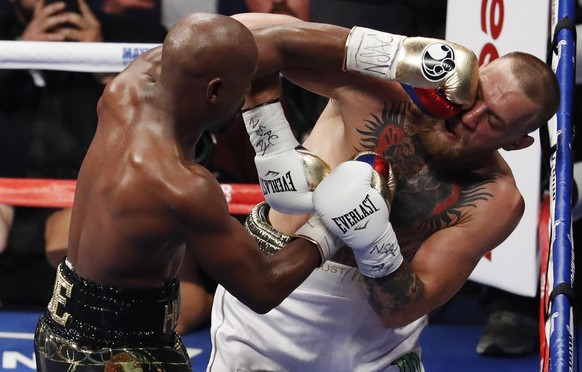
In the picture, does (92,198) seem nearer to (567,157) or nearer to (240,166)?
(567,157)

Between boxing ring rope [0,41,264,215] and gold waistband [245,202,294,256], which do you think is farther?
boxing ring rope [0,41,264,215]

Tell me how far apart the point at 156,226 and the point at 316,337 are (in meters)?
0.70

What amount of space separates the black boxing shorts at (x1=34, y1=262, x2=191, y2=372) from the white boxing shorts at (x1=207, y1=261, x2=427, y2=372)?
1.34 feet

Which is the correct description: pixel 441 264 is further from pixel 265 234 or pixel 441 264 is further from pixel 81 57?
pixel 81 57

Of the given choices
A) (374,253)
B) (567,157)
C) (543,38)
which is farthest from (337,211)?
(543,38)

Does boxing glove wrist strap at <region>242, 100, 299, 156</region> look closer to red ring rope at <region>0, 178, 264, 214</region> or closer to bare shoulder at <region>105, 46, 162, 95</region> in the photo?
bare shoulder at <region>105, 46, 162, 95</region>

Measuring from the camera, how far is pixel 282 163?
2.24m

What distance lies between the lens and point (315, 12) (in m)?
3.66

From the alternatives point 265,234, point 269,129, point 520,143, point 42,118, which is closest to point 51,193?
point 42,118

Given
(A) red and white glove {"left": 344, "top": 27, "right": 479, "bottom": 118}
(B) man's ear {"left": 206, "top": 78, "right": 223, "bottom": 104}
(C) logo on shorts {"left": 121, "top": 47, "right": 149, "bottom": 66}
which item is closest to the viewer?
(B) man's ear {"left": 206, "top": 78, "right": 223, "bottom": 104}

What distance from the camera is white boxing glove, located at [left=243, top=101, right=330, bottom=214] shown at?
2229 mm

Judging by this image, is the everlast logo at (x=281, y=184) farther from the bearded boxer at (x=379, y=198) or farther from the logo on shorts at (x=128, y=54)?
the logo on shorts at (x=128, y=54)

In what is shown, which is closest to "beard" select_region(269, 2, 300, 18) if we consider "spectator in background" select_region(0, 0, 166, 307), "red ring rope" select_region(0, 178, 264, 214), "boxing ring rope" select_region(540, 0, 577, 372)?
"spectator in background" select_region(0, 0, 166, 307)

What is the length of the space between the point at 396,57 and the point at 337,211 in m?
0.35
